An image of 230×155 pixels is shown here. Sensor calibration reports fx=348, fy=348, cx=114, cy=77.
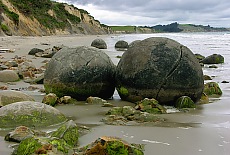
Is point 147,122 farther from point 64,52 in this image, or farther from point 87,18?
point 87,18

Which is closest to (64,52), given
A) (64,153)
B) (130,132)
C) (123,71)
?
(123,71)

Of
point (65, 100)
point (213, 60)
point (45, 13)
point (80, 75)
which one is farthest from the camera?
point (45, 13)

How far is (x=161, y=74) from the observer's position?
5629 millimetres

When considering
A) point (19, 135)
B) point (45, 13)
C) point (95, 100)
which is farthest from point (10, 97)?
point (45, 13)

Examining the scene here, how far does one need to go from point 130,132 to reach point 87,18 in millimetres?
76330

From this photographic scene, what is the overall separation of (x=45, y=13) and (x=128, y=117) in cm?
5195

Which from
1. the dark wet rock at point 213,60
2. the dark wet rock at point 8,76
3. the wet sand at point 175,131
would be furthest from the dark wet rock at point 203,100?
the dark wet rock at point 213,60

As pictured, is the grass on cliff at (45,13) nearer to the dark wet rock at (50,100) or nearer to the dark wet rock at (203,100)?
the dark wet rock at (50,100)

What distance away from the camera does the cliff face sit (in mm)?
36688

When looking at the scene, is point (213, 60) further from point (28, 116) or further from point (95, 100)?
point (28, 116)

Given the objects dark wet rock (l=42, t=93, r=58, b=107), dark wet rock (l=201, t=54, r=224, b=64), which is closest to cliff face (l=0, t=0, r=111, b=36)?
dark wet rock (l=201, t=54, r=224, b=64)

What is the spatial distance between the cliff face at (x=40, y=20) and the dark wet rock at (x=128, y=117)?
2790cm

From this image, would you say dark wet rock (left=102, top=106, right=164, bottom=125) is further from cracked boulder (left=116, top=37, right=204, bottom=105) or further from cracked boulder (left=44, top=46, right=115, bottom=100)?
cracked boulder (left=44, top=46, right=115, bottom=100)

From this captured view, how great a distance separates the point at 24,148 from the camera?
9.81ft
